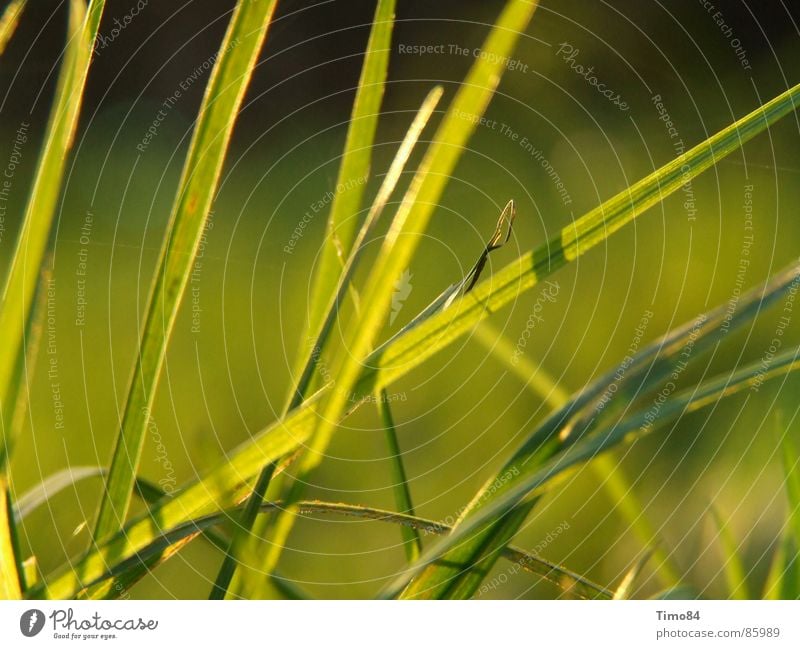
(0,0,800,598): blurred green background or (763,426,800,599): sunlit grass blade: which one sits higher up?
(0,0,800,598): blurred green background

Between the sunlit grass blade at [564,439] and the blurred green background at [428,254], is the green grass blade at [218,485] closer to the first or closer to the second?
the sunlit grass blade at [564,439]

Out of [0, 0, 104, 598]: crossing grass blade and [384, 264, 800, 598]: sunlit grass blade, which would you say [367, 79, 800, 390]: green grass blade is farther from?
[0, 0, 104, 598]: crossing grass blade

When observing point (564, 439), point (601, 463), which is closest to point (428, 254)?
point (601, 463)

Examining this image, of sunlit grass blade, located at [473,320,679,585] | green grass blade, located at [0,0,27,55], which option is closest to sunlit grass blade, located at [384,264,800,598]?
sunlit grass blade, located at [473,320,679,585]

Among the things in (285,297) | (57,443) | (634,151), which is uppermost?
(634,151)

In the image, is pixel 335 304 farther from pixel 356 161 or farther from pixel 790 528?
pixel 790 528
